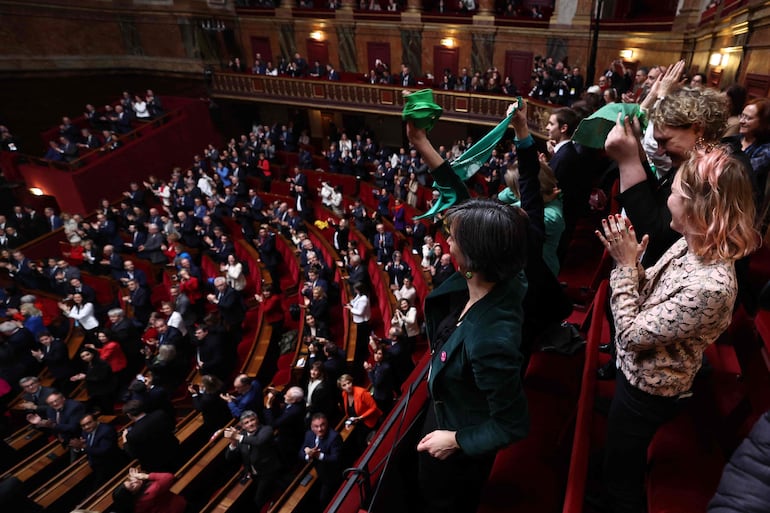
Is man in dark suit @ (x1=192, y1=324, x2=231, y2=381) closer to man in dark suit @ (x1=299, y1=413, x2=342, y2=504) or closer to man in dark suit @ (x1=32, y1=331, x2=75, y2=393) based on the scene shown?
man in dark suit @ (x1=299, y1=413, x2=342, y2=504)

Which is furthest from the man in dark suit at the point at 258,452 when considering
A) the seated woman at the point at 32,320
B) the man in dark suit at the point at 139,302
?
the seated woman at the point at 32,320

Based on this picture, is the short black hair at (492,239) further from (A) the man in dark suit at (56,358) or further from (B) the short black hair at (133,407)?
(A) the man in dark suit at (56,358)

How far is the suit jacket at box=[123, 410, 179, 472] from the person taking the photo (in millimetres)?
3291

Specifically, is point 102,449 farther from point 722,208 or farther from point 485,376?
point 722,208

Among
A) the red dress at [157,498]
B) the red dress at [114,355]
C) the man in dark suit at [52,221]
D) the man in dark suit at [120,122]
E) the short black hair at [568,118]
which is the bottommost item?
the red dress at [114,355]

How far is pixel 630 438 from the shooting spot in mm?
1258

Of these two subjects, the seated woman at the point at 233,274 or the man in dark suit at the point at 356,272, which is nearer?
the man in dark suit at the point at 356,272

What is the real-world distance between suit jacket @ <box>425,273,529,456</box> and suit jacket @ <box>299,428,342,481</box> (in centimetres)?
217

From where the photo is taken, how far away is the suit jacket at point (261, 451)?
10.7 ft

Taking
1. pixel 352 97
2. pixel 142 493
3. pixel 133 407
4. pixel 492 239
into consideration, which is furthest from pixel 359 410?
pixel 352 97

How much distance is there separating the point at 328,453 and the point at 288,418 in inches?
21.6

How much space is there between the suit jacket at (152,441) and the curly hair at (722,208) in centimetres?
368

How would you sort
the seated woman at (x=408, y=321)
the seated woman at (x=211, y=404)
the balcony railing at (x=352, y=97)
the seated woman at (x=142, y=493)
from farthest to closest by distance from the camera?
the balcony railing at (x=352, y=97), the seated woman at (x=408, y=321), the seated woman at (x=211, y=404), the seated woman at (x=142, y=493)

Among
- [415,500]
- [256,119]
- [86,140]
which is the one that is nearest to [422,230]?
[415,500]
